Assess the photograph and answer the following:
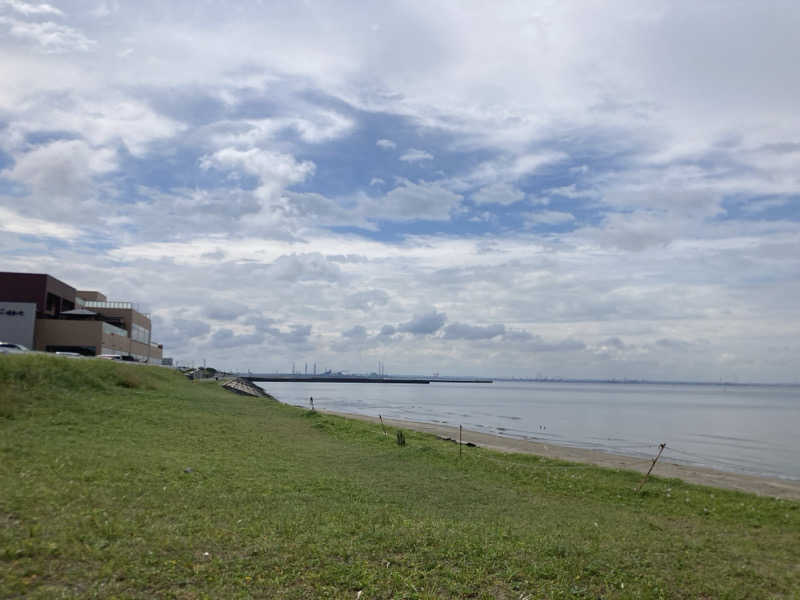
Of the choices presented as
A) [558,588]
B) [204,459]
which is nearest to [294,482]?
[204,459]

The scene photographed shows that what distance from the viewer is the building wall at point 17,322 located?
234 ft

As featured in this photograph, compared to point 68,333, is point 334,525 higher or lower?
lower

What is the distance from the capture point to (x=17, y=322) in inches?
2825

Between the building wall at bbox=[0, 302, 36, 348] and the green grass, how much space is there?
58.1 m

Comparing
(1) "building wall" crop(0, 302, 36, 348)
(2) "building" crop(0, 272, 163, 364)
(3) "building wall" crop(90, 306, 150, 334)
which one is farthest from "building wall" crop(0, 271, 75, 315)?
(3) "building wall" crop(90, 306, 150, 334)

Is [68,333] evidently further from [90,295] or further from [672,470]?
[672,470]

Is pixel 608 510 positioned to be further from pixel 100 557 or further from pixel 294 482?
pixel 100 557

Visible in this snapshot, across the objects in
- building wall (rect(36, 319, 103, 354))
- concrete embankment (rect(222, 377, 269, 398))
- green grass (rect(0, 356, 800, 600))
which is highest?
building wall (rect(36, 319, 103, 354))

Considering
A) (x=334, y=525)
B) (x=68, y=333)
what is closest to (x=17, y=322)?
(x=68, y=333)

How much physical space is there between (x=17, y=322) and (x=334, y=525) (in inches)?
2987

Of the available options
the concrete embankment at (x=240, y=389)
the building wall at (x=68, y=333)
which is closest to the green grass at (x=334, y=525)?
the concrete embankment at (x=240, y=389)

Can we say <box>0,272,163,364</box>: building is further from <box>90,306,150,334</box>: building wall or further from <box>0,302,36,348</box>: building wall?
<box>90,306,150,334</box>: building wall

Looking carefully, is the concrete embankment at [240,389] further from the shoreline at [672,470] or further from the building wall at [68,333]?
the shoreline at [672,470]

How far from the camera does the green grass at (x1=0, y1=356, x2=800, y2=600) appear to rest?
8.16 meters
